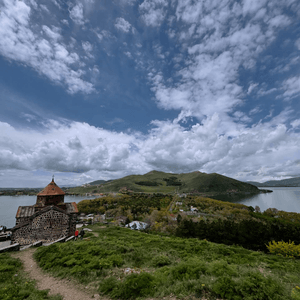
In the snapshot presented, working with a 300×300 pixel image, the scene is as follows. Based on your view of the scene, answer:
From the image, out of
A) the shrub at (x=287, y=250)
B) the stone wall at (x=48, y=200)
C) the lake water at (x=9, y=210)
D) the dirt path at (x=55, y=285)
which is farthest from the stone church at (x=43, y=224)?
the lake water at (x=9, y=210)

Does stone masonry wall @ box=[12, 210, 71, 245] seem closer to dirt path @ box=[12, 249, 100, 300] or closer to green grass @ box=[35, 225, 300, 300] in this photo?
green grass @ box=[35, 225, 300, 300]

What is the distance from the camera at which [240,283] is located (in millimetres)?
6988

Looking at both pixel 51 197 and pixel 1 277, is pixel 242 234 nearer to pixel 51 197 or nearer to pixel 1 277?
pixel 1 277

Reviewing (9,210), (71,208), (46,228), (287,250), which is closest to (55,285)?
(46,228)

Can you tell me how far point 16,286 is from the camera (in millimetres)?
8352

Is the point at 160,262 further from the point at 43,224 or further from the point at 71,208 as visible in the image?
the point at 43,224

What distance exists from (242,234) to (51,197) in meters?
32.9

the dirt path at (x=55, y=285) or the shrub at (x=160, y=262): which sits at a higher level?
the dirt path at (x=55, y=285)

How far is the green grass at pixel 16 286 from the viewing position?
24.3 ft

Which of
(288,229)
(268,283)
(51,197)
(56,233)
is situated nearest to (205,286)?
(268,283)

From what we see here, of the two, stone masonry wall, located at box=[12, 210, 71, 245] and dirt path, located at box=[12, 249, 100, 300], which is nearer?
dirt path, located at box=[12, 249, 100, 300]

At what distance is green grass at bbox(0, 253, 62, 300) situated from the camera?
7411mm

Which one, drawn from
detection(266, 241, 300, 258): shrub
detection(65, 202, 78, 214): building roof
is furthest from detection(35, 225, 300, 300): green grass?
detection(65, 202, 78, 214): building roof

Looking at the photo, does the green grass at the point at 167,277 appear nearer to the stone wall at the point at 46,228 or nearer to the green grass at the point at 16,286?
the green grass at the point at 16,286
